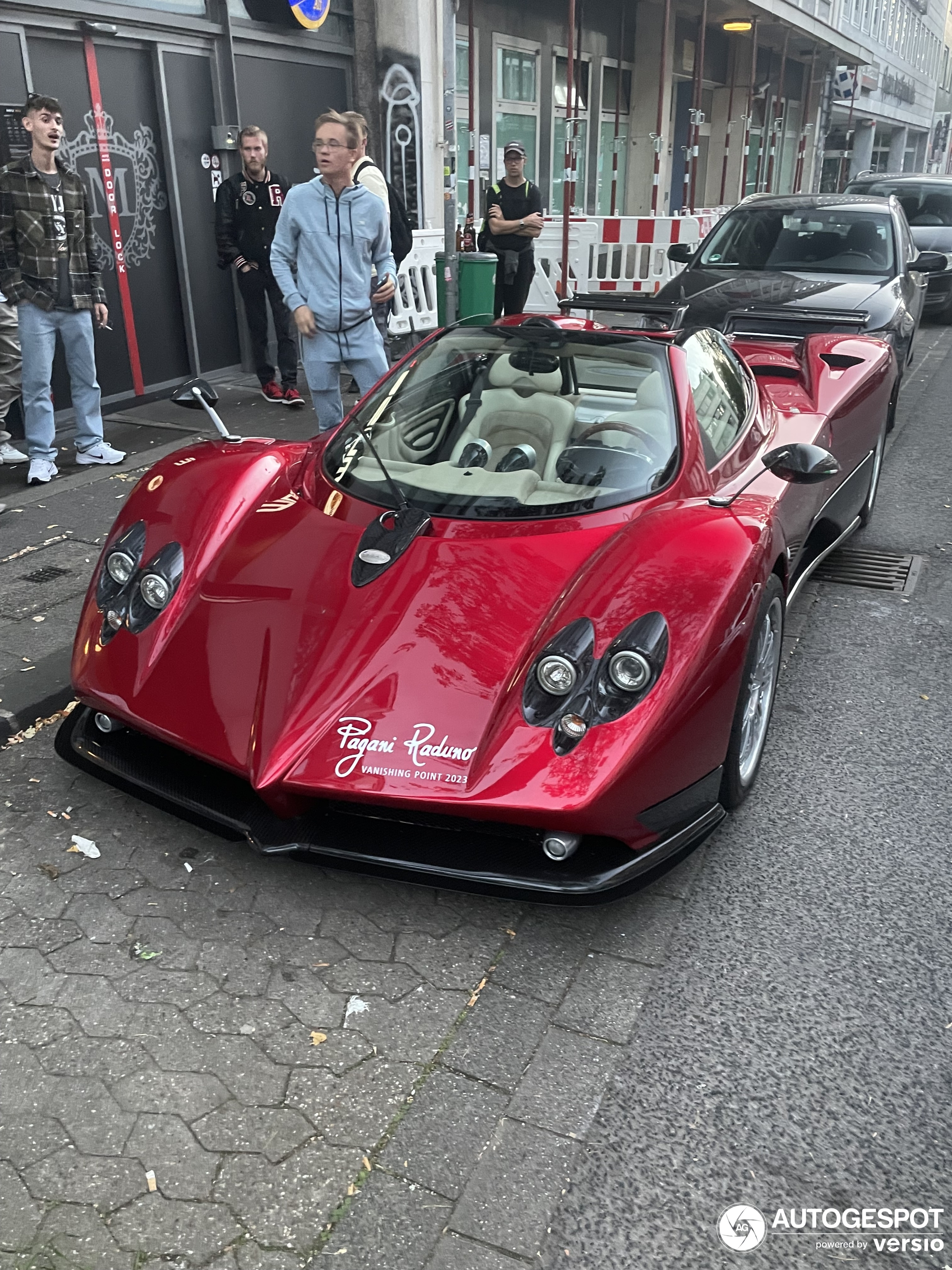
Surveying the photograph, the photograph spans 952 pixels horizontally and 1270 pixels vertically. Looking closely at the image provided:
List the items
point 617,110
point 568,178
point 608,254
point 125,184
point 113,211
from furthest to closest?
1. point 617,110
2. point 608,254
3. point 568,178
4. point 125,184
5. point 113,211

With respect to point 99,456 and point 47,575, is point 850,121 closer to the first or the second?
point 99,456

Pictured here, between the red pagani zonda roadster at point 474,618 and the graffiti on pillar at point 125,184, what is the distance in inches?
173

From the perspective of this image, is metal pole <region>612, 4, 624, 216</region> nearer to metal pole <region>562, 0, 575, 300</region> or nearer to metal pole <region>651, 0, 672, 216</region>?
metal pole <region>651, 0, 672, 216</region>

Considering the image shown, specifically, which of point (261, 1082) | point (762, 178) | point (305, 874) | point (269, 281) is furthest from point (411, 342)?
point (762, 178)

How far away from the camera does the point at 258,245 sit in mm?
7961

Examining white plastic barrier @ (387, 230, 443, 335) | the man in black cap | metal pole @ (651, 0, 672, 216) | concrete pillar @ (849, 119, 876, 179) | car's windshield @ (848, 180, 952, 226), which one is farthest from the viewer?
concrete pillar @ (849, 119, 876, 179)

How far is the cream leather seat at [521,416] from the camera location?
3482mm

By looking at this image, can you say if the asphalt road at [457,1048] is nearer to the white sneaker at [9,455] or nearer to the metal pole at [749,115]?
the white sneaker at [9,455]

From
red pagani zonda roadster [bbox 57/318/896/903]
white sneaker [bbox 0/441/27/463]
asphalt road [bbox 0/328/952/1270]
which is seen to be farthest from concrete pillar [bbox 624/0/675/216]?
asphalt road [bbox 0/328/952/1270]

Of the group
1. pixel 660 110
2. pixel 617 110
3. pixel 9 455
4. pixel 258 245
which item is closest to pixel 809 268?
pixel 258 245

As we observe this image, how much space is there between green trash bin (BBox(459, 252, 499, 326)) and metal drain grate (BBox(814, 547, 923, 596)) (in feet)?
15.8

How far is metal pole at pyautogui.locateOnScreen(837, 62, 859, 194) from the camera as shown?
28219 mm

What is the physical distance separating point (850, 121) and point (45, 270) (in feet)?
102

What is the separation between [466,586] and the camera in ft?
9.65
